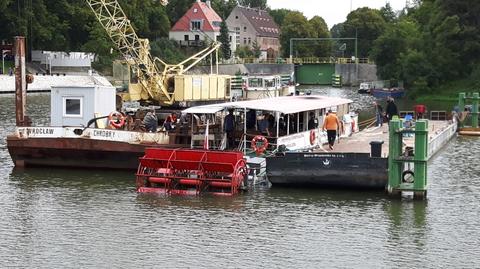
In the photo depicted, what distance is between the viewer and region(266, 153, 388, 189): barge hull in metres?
28.4

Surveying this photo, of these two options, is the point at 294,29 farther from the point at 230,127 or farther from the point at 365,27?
the point at 230,127

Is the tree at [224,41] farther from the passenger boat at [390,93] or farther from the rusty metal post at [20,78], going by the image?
the rusty metal post at [20,78]

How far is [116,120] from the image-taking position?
34.7m

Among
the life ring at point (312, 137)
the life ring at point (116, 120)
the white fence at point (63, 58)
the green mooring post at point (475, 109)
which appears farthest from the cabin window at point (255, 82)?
the white fence at point (63, 58)

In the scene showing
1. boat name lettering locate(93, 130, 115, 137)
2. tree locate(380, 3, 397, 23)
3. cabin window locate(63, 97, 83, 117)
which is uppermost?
tree locate(380, 3, 397, 23)

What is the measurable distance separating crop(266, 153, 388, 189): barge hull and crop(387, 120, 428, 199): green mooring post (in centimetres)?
53

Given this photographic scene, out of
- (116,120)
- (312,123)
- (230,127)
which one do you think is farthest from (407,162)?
(116,120)

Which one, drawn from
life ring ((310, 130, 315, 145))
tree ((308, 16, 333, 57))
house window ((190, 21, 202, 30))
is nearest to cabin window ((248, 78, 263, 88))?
life ring ((310, 130, 315, 145))

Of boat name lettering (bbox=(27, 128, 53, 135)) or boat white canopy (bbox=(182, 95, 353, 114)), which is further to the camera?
boat name lettering (bbox=(27, 128, 53, 135))

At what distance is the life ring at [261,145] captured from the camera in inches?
1241

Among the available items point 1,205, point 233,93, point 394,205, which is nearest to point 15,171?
point 1,205

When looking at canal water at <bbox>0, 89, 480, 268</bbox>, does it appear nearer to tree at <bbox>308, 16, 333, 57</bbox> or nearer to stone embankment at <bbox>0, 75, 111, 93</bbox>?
stone embankment at <bbox>0, 75, 111, 93</bbox>

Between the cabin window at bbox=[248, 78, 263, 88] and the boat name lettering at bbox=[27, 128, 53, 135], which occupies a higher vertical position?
the cabin window at bbox=[248, 78, 263, 88]

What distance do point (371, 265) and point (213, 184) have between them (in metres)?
9.00
